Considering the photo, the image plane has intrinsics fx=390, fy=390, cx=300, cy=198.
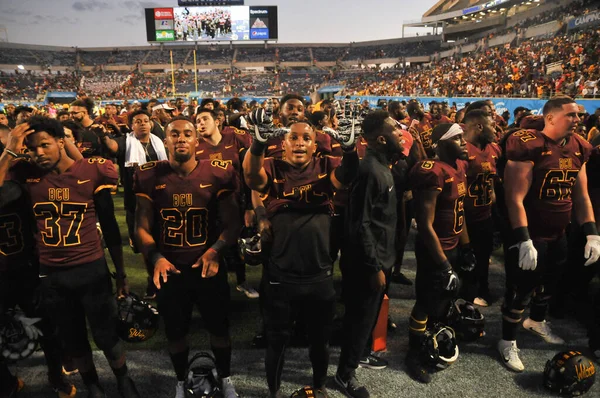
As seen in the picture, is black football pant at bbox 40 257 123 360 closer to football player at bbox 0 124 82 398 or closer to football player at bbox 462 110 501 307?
football player at bbox 0 124 82 398

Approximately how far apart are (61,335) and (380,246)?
2613 millimetres

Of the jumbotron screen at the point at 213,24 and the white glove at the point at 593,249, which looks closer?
the white glove at the point at 593,249

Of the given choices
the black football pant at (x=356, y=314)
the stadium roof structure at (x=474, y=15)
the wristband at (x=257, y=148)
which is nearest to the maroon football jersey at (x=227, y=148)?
the wristband at (x=257, y=148)

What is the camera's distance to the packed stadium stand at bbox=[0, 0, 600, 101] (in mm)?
30375

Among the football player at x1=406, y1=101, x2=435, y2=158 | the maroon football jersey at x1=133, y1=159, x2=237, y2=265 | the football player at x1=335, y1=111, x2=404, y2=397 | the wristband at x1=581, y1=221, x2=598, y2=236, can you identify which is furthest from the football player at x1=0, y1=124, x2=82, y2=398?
the football player at x1=406, y1=101, x2=435, y2=158

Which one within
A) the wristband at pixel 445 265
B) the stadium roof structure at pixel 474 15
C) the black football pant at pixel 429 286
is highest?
the stadium roof structure at pixel 474 15

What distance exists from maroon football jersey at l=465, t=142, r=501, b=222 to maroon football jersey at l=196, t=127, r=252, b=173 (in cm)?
274

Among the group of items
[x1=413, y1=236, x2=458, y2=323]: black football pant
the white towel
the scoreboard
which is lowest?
[x1=413, y1=236, x2=458, y2=323]: black football pant

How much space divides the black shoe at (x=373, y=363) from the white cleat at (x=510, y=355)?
1.17 m

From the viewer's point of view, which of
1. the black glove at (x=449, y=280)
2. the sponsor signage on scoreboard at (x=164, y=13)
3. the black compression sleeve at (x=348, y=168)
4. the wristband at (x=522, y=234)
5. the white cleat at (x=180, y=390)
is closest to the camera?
the black compression sleeve at (x=348, y=168)

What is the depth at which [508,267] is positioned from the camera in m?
3.93

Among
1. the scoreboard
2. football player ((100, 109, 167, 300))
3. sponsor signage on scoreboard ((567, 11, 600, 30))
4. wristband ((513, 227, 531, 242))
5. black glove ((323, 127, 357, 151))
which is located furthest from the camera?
the scoreboard

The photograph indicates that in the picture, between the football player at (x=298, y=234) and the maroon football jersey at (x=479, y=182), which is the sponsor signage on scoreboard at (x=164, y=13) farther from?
the football player at (x=298, y=234)

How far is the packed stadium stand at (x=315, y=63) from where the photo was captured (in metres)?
30.4
